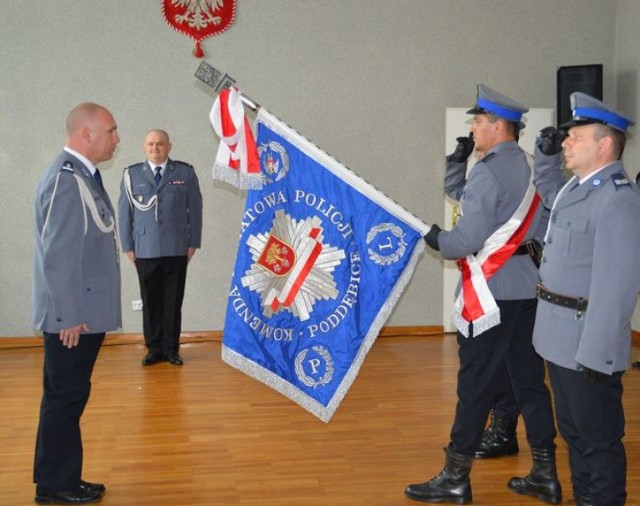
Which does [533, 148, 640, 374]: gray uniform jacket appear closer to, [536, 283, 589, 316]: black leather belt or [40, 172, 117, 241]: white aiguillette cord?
[536, 283, 589, 316]: black leather belt

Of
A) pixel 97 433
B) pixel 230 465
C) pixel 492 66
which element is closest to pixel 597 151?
pixel 230 465

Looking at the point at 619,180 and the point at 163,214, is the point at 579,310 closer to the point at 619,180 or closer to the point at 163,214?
the point at 619,180

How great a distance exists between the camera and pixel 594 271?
9.02 ft

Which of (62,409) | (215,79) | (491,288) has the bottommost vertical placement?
(62,409)

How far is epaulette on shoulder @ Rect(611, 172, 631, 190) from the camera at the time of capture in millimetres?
2779

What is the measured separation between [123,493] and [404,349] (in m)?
3.53

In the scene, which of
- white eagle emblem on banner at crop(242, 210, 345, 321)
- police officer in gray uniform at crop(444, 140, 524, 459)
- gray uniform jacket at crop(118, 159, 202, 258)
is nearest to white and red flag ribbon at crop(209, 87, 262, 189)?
white eagle emblem on banner at crop(242, 210, 345, 321)

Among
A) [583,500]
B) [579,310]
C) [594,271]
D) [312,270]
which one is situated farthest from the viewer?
[312,270]

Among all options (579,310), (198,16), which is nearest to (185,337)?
(198,16)

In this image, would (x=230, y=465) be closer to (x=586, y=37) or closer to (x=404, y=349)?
(x=404, y=349)

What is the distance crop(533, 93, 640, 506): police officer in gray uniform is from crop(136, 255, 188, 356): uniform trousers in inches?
147

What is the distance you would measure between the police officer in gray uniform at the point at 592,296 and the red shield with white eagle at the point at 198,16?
4.53 m

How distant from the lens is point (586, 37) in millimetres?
7418

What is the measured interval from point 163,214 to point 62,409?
2976 millimetres
